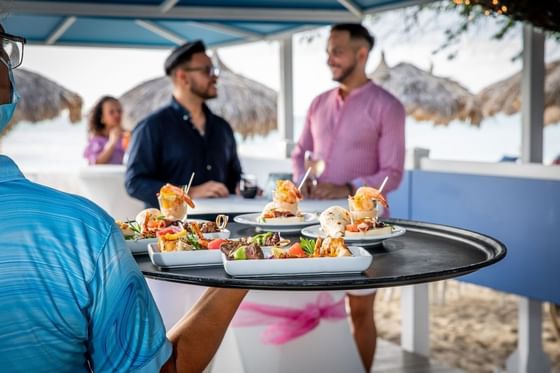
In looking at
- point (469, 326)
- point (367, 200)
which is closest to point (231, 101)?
point (469, 326)

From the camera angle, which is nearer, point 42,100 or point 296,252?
point 296,252

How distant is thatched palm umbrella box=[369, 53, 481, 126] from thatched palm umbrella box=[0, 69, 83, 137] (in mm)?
5112

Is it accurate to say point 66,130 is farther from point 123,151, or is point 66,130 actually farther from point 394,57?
point 123,151

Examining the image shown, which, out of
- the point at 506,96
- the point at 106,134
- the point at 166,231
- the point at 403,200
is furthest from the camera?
the point at 506,96

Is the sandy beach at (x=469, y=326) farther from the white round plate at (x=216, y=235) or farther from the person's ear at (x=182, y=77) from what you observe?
the white round plate at (x=216, y=235)

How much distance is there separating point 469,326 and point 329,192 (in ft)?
12.6

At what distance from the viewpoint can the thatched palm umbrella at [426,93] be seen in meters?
9.88

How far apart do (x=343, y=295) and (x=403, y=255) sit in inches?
30.6

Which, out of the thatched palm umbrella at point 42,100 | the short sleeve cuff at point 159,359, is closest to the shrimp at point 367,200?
the short sleeve cuff at point 159,359

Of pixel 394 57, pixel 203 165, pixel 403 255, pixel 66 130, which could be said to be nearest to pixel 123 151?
pixel 203 165

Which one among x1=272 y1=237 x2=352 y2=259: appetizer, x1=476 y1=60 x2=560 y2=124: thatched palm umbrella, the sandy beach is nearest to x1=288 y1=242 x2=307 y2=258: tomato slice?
x1=272 y1=237 x2=352 y2=259: appetizer

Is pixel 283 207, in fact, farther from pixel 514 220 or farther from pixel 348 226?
pixel 514 220

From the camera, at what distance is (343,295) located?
2.66 m

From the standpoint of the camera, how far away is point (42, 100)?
1203 cm
